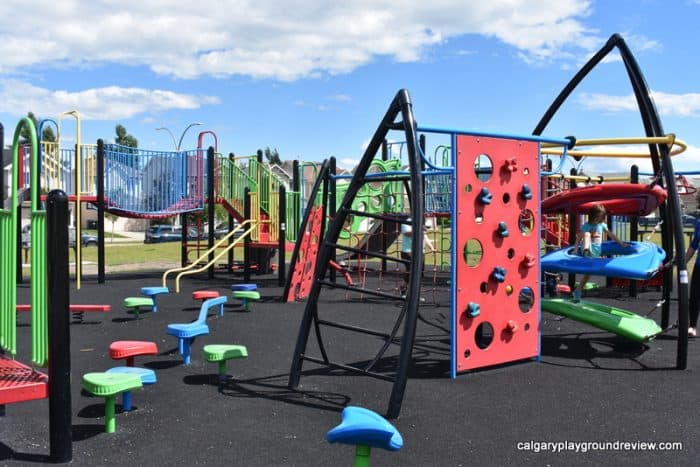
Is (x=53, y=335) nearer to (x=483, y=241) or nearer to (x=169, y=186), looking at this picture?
(x=483, y=241)

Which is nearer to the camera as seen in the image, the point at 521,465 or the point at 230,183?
the point at 521,465

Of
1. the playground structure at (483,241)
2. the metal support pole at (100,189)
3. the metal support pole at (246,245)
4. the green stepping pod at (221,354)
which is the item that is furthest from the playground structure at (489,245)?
the metal support pole at (100,189)

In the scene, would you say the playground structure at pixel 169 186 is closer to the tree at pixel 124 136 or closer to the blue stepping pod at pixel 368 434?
the blue stepping pod at pixel 368 434

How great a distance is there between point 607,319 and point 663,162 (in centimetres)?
178

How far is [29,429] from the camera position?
15.4ft

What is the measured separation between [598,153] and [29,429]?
276 inches

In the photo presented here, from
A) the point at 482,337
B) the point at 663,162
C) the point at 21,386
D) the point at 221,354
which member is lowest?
the point at 482,337

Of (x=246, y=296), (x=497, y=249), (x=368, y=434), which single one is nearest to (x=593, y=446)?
(x=368, y=434)

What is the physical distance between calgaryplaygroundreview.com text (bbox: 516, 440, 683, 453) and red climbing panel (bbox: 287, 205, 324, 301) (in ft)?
25.1

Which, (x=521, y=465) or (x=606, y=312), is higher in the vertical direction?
(x=606, y=312)

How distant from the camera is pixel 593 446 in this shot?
444 cm

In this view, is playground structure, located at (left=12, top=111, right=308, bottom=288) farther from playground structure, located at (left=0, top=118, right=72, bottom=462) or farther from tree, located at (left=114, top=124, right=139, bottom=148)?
tree, located at (left=114, top=124, right=139, bottom=148)

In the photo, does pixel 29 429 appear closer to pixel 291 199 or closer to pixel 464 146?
pixel 464 146

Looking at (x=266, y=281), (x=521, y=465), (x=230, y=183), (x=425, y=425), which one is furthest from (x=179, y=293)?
(x=521, y=465)
